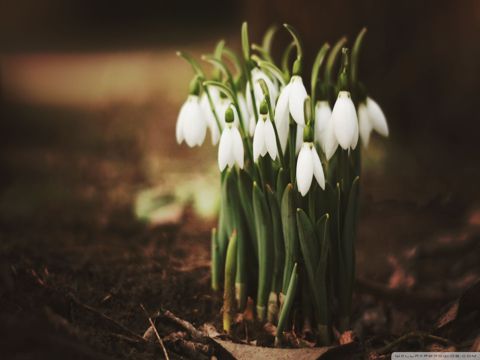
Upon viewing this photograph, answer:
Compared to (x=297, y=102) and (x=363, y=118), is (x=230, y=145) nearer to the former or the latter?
(x=297, y=102)

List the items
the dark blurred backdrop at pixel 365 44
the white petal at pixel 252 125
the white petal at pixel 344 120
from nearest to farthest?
the white petal at pixel 344 120 < the white petal at pixel 252 125 < the dark blurred backdrop at pixel 365 44

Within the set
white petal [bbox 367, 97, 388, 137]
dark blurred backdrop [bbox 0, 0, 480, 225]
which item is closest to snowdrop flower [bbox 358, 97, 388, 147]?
white petal [bbox 367, 97, 388, 137]

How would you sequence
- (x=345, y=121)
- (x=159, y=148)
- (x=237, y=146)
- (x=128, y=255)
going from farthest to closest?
1. (x=159, y=148)
2. (x=128, y=255)
3. (x=237, y=146)
4. (x=345, y=121)

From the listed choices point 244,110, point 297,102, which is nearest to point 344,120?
point 297,102

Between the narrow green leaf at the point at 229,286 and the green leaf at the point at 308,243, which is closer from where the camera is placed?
the green leaf at the point at 308,243

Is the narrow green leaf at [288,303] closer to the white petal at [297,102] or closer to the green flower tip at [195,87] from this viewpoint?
the white petal at [297,102]

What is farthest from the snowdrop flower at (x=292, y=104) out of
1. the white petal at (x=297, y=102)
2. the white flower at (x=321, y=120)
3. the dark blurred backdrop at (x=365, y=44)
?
the dark blurred backdrop at (x=365, y=44)

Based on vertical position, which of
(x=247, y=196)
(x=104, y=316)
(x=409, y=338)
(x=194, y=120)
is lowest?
(x=409, y=338)
